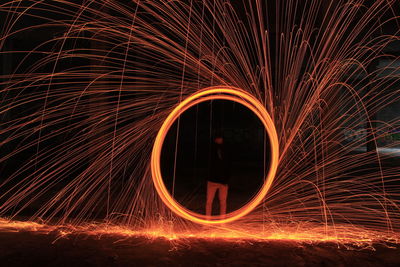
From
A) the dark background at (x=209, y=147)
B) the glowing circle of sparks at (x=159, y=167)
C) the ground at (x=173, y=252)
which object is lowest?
the ground at (x=173, y=252)

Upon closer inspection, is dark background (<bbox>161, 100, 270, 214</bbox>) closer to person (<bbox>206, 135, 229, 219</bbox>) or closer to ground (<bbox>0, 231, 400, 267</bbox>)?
person (<bbox>206, 135, 229, 219</bbox>)

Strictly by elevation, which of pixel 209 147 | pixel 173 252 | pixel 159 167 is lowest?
pixel 173 252

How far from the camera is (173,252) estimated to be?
4.91 metres

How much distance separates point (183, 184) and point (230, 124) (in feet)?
27.9

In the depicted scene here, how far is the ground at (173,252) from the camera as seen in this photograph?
458cm

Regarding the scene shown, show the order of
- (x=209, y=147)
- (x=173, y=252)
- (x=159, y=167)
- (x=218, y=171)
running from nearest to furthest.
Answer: (x=173, y=252), (x=159, y=167), (x=218, y=171), (x=209, y=147)

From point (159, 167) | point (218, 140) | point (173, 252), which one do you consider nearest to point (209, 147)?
point (218, 140)

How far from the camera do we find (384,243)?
5.42 m

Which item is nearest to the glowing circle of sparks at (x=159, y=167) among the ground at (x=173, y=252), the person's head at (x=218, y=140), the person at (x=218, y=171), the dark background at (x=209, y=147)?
the ground at (x=173, y=252)

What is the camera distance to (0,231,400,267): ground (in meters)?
4.58

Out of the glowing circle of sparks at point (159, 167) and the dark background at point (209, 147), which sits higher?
the dark background at point (209, 147)

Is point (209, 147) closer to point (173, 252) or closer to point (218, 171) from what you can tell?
point (218, 171)

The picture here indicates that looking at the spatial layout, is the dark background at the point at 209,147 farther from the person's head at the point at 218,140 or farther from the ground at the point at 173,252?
the ground at the point at 173,252

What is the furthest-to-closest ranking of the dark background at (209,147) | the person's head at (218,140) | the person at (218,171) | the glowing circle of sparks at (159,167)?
the dark background at (209,147) < the person's head at (218,140) < the person at (218,171) < the glowing circle of sparks at (159,167)
